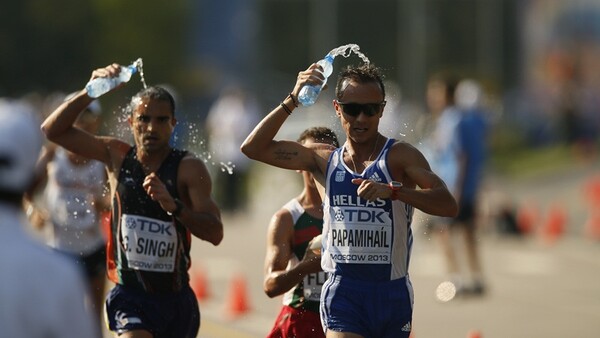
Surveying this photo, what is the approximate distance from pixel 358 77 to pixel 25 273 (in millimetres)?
3441

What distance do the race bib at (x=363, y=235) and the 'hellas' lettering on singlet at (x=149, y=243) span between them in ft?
3.65

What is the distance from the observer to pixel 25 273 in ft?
13.2

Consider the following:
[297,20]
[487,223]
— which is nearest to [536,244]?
[487,223]

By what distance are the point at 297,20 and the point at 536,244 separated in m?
44.9

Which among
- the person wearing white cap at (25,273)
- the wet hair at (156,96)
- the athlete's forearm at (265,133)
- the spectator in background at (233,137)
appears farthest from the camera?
the spectator in background at (233,137)

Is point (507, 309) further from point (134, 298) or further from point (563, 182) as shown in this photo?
point (563, 182)

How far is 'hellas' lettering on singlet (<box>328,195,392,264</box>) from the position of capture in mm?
7070

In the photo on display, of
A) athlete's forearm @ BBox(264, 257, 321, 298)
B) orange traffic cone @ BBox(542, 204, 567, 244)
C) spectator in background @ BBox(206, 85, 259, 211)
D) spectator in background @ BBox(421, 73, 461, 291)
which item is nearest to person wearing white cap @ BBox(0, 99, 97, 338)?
athlete's forearm @ BBox(264, 257, 321, 298)

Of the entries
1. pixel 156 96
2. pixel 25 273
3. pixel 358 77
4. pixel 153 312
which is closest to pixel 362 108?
pixel 358 77

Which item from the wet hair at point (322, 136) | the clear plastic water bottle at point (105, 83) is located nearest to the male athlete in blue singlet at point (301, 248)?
the wet hair at point (322, 136)

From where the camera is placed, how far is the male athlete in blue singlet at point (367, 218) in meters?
7.02

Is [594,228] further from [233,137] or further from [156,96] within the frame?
[156,96]

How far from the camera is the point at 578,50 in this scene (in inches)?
1879

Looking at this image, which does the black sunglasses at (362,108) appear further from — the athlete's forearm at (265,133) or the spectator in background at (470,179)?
the spectator in background at (470,179)
